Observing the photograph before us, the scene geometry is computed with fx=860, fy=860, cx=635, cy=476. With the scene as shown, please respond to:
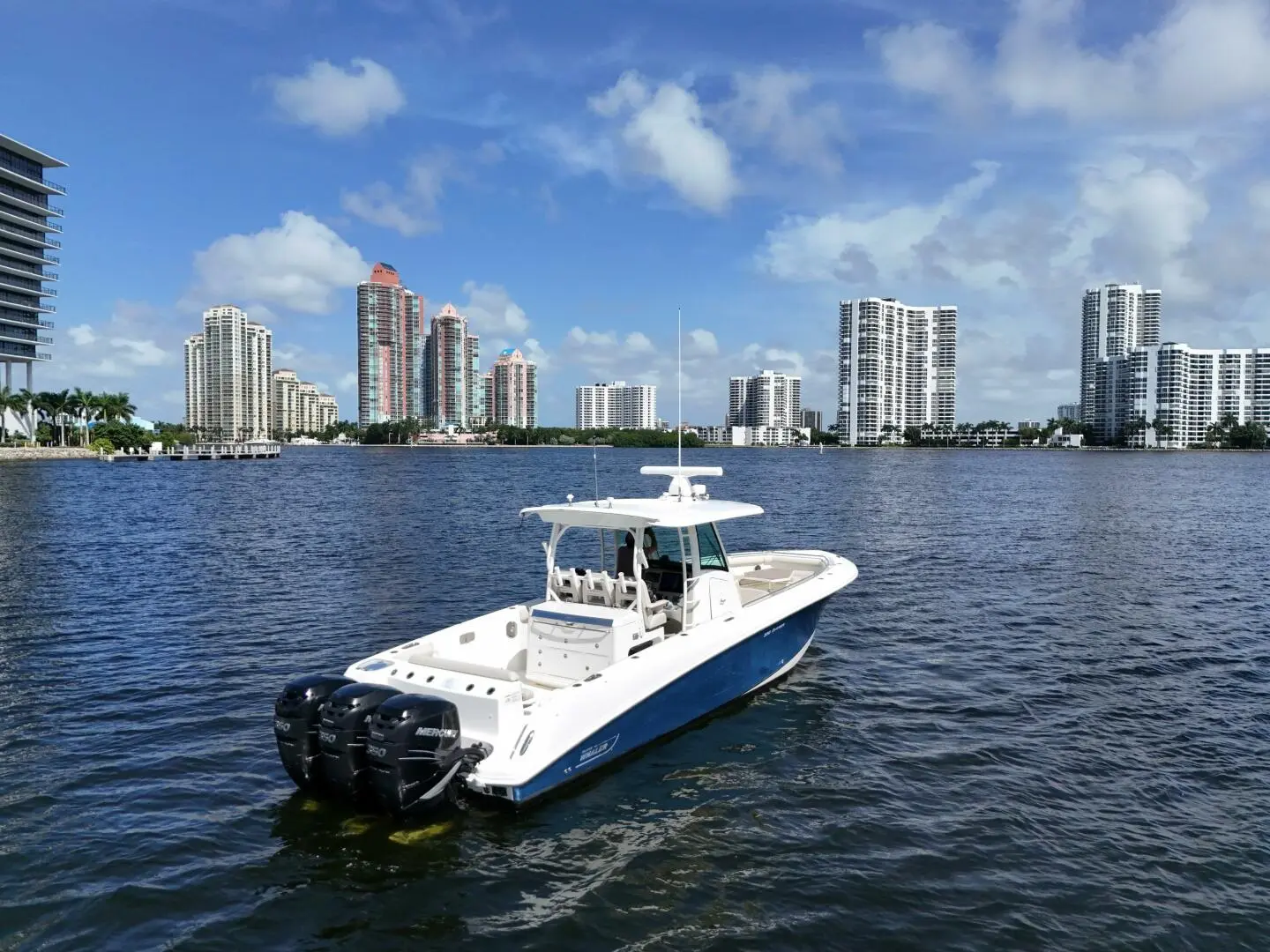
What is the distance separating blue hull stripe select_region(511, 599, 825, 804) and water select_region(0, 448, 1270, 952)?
14.1 inches

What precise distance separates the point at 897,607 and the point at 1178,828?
38.9ft

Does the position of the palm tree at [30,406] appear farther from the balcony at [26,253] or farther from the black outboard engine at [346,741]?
the black outboard engine at [346,741]

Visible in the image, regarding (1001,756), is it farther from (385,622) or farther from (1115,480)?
(1115,480)

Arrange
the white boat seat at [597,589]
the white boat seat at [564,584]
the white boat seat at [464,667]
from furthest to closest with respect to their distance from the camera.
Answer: the white boat seat at [564,584] < the white boat seat at [597,589] < the white boat seat at [464,667]

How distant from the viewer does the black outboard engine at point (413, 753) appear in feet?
27.7

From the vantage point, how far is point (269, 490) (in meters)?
66.9

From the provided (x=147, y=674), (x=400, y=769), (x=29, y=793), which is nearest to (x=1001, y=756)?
(x=400, y=769)

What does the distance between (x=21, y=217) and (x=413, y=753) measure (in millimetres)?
146213

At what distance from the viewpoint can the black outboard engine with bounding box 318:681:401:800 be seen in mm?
8703

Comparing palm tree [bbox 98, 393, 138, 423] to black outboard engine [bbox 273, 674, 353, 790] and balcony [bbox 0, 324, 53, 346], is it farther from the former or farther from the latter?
black outboard engine [bbox 273, 674, 353, 790]

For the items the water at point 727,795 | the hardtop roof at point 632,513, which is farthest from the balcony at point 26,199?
the hardtop roof at point 632,513

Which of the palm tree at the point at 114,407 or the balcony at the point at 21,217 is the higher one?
the balcony at the point at 21,217

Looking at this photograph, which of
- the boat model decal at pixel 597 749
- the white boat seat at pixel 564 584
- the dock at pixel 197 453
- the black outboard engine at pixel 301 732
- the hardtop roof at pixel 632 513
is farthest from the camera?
the dock at pixel 197 453

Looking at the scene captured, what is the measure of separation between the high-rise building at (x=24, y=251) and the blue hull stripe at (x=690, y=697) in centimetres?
13838
